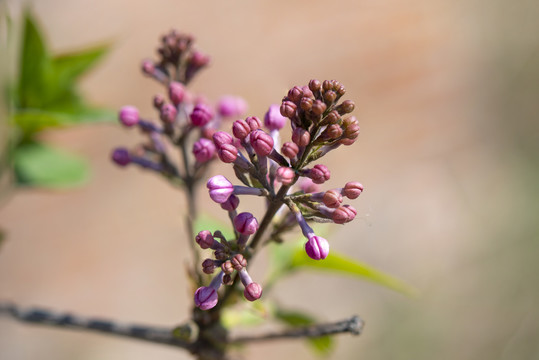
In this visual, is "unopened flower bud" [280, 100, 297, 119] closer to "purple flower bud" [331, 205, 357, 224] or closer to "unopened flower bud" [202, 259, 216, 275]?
"purple flower bud" [331, 205, 357, 224]

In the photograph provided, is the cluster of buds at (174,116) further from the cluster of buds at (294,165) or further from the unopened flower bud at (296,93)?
the unopened flower bud at (296,93)


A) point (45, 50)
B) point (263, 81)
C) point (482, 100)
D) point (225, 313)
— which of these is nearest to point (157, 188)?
point (263, 81)

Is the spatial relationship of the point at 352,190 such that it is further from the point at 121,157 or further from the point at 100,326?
the point at 100,326

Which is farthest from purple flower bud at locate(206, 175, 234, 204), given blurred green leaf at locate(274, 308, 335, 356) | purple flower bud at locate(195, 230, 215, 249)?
blurred green leaf at locate(274, 308, 335, 356)

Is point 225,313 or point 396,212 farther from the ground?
point 225,313

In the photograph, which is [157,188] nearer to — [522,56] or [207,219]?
[207,219]
